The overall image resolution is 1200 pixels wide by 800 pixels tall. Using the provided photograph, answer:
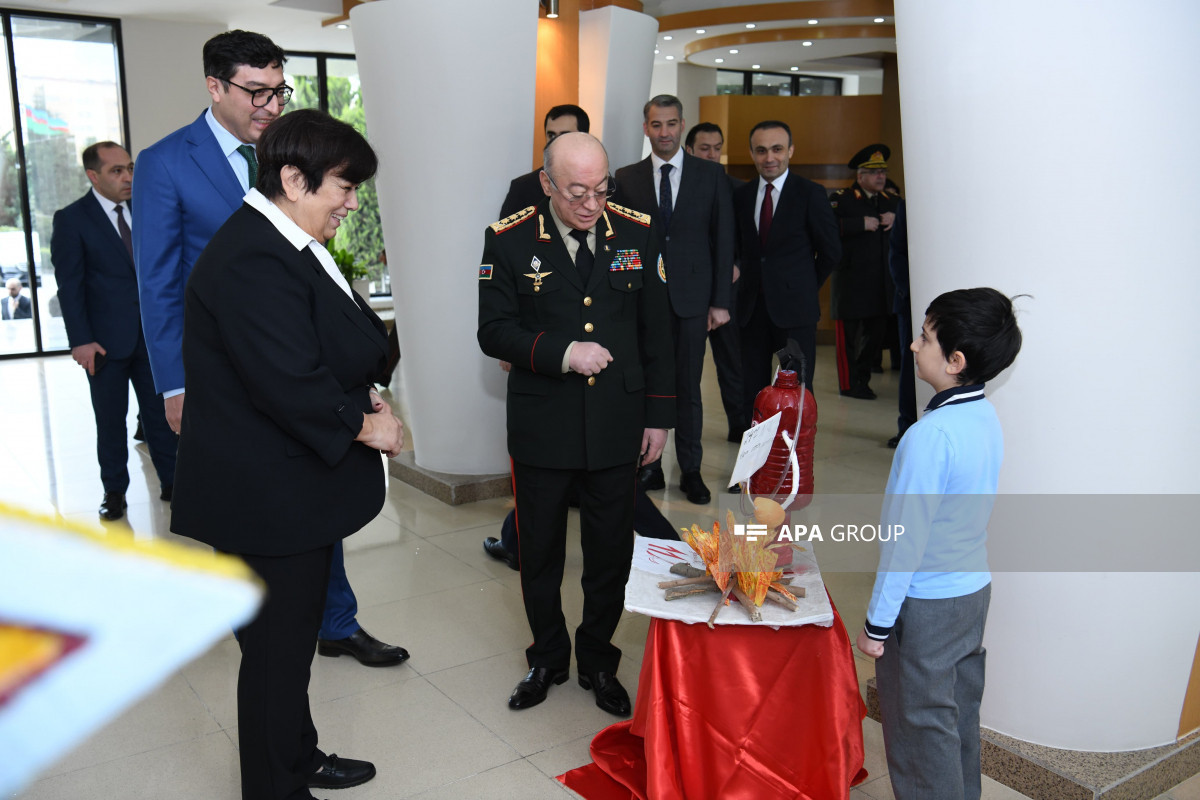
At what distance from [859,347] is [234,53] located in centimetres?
578

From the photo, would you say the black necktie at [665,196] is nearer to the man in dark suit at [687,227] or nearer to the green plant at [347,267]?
the man in dark suit at [687,227]

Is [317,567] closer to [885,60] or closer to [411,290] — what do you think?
[411,290]

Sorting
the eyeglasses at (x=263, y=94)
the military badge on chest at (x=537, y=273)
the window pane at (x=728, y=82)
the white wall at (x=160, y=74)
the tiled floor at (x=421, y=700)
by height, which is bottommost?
the tiled floor at (x=421, y=700)

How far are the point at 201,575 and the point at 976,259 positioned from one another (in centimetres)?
218

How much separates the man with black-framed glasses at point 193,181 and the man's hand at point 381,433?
88 centimetres

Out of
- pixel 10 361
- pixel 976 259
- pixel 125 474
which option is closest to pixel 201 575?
pixel 976 259

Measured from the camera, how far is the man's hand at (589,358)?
→ 239 cm

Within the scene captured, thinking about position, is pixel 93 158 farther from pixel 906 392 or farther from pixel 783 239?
pixel 906 392

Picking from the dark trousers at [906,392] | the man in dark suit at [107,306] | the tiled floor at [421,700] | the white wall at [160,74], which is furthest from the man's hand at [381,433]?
the white wall at [160,74]

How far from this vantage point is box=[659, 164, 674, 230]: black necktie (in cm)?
457

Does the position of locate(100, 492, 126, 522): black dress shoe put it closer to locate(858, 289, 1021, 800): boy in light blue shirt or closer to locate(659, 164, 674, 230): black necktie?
locate(659, 164, 674, 230): black necktie

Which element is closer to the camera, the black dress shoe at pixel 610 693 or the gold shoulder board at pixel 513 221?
the gold shoulder board at pixel 513 221

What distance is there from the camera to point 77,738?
31 centimetres

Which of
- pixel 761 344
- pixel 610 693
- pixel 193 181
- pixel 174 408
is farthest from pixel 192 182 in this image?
pixel 761 344
